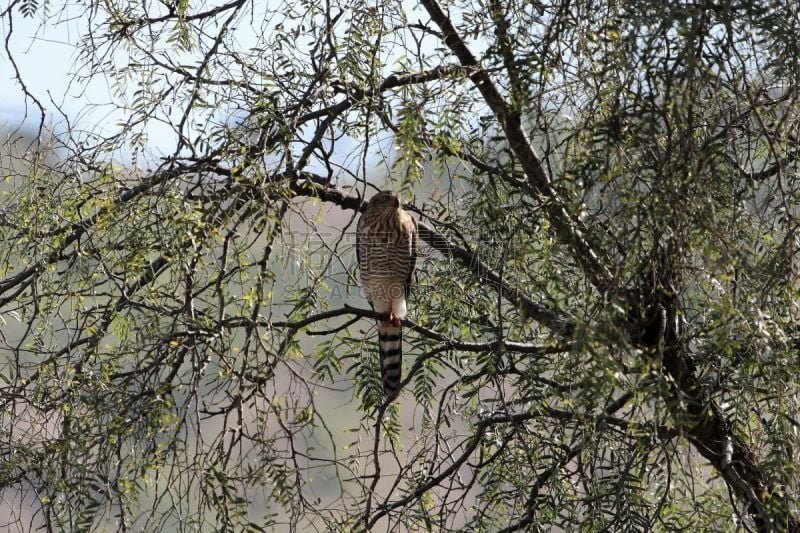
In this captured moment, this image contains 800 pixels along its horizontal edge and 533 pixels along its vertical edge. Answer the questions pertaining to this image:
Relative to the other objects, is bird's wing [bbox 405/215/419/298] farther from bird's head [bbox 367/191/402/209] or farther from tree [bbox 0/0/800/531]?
tree [bbox 0/0/800/531]

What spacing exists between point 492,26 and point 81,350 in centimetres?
156

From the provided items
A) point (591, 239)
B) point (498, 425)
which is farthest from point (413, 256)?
point (591, 239)

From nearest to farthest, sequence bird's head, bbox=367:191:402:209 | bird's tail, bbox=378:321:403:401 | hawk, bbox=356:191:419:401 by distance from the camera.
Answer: bird's tail, bbox=378:321:403:401
bird's head, bbox=367:191:402:209
hawk, bbox=356:191:419:401

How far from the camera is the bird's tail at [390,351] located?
4102mm

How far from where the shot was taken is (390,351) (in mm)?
4164

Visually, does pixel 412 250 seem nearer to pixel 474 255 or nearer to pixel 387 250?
pixel 387 250

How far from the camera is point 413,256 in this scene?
465cm

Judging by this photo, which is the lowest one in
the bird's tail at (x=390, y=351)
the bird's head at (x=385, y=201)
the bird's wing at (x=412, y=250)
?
the bird's tail at (x=390, y=351)

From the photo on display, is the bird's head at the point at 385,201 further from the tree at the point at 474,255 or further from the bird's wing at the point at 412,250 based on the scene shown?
the tree at the point at 474,255

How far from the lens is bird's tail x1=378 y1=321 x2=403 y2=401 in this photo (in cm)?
410

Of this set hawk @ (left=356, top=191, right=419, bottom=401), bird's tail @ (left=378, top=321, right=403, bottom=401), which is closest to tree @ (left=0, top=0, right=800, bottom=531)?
bird's tail @ (left=378, top=321, right=403, bottom=401)

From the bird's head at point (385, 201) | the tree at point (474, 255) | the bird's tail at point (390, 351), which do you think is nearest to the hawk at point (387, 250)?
the bird's head at point (385, 201)

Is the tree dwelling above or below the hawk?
below

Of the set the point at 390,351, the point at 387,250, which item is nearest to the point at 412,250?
the point at 387,250
